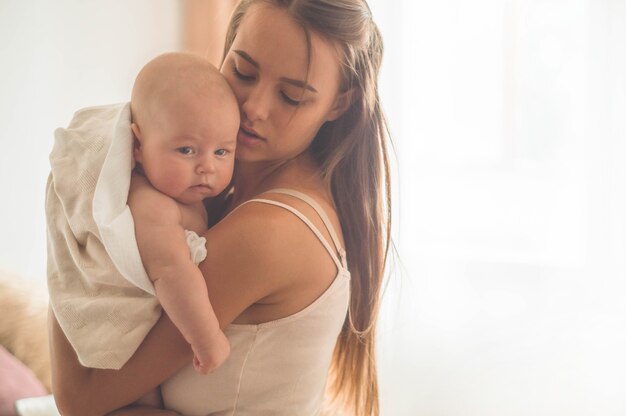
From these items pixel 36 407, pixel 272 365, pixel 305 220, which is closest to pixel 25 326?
pixel 36 407

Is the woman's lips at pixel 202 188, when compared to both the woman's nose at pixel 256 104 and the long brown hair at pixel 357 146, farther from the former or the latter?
the long brown hair at pixel 357 146

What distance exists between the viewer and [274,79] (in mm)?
1258

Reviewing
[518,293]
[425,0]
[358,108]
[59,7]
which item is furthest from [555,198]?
[59,7]

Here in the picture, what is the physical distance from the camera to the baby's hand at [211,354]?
109 centimetres

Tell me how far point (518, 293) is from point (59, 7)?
6.90 feet

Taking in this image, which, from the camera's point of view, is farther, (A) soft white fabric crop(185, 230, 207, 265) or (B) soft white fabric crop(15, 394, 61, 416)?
(B) soft white fabric crop(15, 394, 61, 416)

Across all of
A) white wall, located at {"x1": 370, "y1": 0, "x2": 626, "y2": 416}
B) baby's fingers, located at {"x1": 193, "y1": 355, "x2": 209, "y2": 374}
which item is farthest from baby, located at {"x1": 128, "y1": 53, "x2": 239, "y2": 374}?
white wall, located at {"x1": 370, "y1": 0, "x2": 626, "y2": 416}

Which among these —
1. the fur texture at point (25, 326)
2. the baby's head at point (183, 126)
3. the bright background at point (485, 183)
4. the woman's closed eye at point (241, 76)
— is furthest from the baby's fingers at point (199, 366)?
the bright background at point (485, 183)

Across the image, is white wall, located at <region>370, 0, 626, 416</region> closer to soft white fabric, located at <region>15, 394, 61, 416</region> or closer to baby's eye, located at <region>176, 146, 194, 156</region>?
soft white fabric, located at <region>15, 394, 61, 416</region>

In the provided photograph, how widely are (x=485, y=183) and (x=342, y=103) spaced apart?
1.47 metres

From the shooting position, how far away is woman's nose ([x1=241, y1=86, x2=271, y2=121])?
125 centimetres

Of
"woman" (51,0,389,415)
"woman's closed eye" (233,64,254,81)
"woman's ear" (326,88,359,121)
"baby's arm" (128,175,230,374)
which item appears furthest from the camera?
"woman's ear" (326,88,359,121)

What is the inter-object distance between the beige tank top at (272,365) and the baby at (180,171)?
109 mm

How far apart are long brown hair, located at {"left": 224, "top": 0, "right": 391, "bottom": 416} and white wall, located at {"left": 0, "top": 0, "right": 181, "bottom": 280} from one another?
5.41 ft
